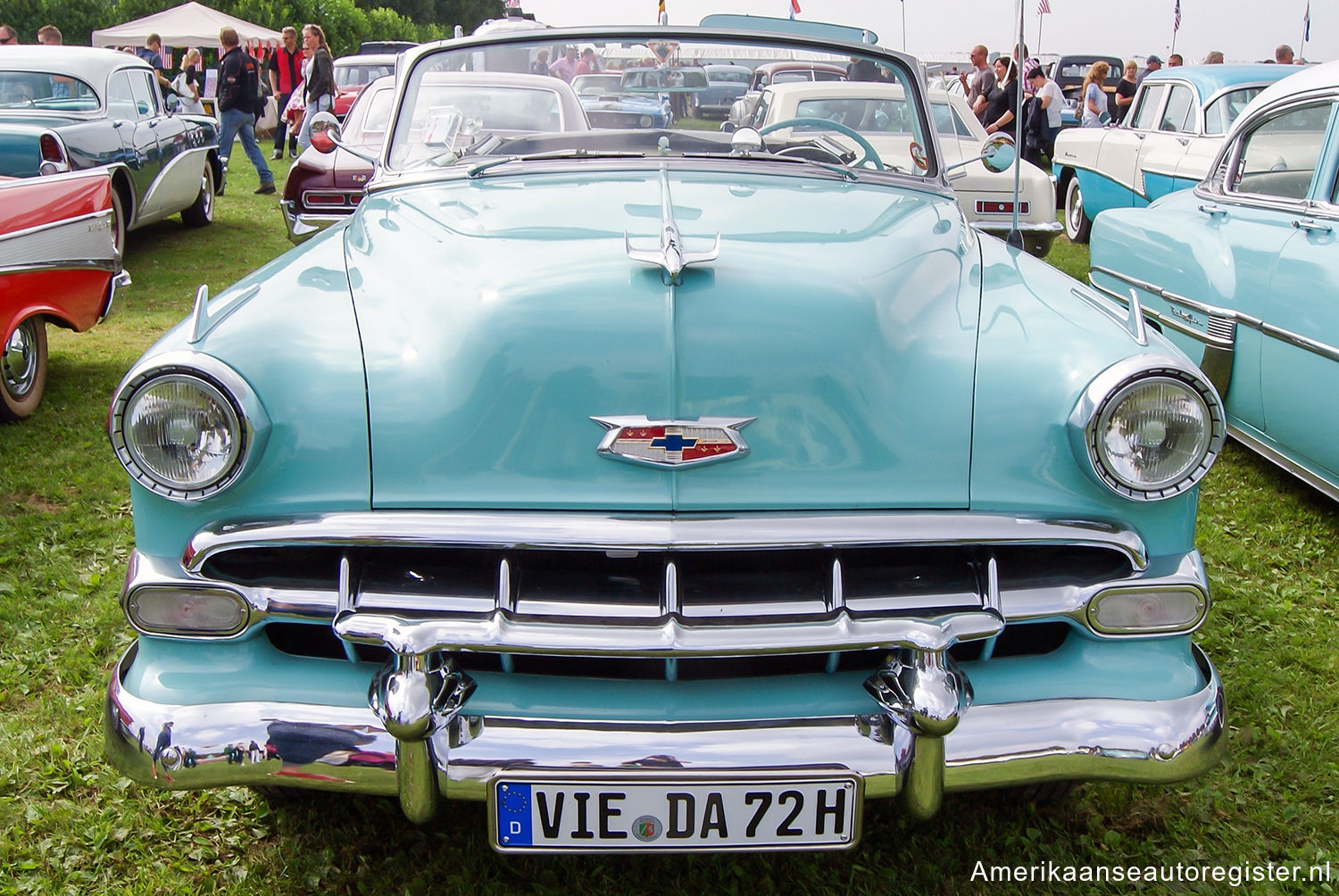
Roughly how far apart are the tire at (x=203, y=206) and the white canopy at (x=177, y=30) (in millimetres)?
15989

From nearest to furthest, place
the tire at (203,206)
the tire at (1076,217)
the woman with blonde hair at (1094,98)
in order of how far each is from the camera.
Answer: the tire at (1076,217) → the tire at (203,206) → the woman with blonde hair at (1094,98)

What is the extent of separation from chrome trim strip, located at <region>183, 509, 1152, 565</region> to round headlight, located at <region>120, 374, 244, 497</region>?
6 cm

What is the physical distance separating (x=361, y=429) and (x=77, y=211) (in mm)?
3620

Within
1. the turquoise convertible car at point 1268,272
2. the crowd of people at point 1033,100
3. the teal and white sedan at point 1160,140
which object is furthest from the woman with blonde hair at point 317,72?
the turquoise convertible car at point 1268,272

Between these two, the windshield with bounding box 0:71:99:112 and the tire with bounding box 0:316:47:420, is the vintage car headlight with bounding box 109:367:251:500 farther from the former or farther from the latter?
the windshield with bounding box 0:71:99:112

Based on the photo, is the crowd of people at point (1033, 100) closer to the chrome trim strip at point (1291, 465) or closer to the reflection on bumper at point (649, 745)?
the chrome trim strip at point (1291, 465)

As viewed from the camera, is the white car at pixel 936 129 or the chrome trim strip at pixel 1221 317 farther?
the chrome trim strip at pixel 1221 317

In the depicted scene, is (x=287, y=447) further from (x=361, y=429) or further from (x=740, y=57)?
(x=740, y=57)

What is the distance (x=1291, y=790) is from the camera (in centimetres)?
244

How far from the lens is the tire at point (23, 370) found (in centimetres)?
469

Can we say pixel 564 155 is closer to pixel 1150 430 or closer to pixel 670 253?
pixel 670 253

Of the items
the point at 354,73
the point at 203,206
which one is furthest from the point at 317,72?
the point at 354,73

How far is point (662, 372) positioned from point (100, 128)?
7189 millimetres

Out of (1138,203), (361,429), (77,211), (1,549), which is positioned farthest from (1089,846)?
(1138,203)
